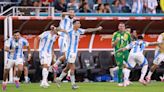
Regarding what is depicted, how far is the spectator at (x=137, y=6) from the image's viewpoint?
33366 mm

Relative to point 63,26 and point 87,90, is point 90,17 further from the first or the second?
point 87,90

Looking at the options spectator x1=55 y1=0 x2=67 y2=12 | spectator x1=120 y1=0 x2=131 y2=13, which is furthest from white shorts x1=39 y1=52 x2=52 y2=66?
spectator x1=120 y1=0 x2=131 y2=13

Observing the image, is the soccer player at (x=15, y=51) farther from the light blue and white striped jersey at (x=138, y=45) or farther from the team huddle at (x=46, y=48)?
the light blue and white striped jersey at (x=138, y=45)

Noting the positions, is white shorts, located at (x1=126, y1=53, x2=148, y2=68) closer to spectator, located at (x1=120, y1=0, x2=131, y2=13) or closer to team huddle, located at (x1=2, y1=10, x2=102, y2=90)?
team huddle, located at (x1=2, y1=10, x2=102, y2=90)

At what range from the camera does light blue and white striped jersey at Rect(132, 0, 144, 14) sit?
109ft

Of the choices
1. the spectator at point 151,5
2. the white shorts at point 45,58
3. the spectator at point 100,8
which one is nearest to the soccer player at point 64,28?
the white shorts at point 45,58

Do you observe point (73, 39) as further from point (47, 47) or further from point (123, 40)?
point (123, 40)

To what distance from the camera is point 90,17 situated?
31.5 metres

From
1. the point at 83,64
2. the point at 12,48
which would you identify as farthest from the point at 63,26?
the point at 83,64

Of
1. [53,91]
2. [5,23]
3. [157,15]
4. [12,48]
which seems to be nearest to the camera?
[53,91]

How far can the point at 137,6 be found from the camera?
33500 millimetres

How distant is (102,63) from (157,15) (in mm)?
3390

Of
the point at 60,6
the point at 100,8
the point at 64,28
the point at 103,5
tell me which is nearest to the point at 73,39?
the point at 64,28

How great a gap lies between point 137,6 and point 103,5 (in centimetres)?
189
